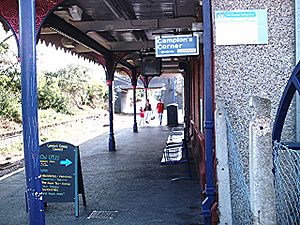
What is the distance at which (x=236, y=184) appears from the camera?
4.40 meters

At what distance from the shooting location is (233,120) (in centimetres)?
452

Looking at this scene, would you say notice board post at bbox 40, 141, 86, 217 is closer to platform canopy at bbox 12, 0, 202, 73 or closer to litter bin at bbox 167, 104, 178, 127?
platform canopy at bbox 12, 0, 202, 73

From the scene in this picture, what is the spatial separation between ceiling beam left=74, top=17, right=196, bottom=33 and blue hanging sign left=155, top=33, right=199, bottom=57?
3.60 m

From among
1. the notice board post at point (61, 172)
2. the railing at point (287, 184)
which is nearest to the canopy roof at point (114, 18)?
the notice board post at point (61, 172)

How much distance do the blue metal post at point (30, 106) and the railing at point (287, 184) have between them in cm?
216

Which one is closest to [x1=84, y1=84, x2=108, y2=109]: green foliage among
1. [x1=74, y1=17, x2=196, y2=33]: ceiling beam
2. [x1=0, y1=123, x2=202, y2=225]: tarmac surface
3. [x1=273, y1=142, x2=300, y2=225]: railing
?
[x1=0, y1=123, x2=202, y2=225]: tarmac surface

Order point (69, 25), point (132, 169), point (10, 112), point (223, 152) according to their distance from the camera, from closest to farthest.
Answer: point (223, 152), point (69, 25), point (132, 169), point (10, 112)

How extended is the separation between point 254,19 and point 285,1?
1.31 feet

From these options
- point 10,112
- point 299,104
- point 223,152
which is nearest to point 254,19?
point 299,104

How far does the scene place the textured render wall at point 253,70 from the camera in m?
4.51

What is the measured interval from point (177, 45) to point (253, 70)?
908mm

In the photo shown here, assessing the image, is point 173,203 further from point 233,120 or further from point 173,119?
point 173,119

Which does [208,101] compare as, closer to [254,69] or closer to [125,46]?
[254,69]

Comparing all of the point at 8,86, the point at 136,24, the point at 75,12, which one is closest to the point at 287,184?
the point at 75,12
